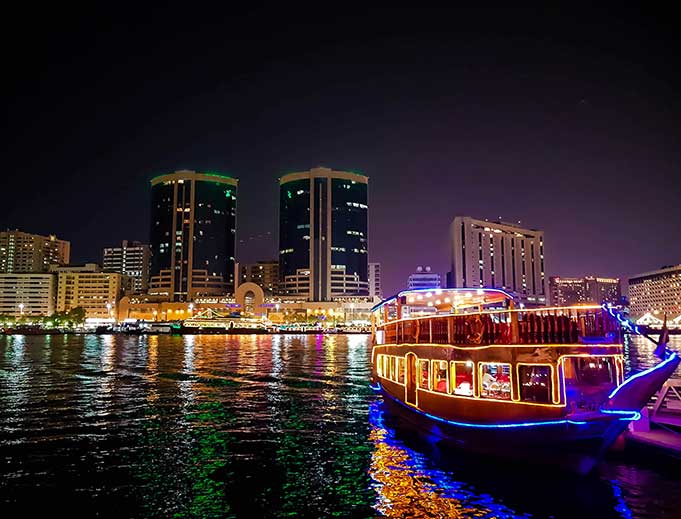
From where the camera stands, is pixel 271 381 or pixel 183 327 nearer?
pixel 271 381

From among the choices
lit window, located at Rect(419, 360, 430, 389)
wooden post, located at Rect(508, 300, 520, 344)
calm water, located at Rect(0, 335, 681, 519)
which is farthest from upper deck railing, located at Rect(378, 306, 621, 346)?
calm water, located at Rect(0, 335, 681, 519)

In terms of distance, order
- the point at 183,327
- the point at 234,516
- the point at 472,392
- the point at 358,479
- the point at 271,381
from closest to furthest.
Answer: the point at 234,516, the point at 358,479, the point at 472,392, the point at 271,381, the point at 183,327

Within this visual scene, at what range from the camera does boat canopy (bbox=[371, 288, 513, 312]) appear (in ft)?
84.8

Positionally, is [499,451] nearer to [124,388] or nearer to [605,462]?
[605,462]

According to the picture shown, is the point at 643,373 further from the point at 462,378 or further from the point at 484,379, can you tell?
the point at 462,378

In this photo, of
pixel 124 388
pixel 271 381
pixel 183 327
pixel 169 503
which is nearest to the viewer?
pixel 169 503

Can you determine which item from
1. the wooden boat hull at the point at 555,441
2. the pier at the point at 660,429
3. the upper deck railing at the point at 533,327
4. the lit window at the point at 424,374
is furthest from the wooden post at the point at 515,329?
the pier at the point at 660,429

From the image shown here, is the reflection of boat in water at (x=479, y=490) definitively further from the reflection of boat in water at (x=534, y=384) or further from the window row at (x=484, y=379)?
the window row at (x=484, y=379)

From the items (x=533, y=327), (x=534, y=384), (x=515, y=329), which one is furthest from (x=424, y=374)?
(x=533, y=327)

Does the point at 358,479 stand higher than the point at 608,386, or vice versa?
the point at 608,386

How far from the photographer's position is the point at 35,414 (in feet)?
91.9

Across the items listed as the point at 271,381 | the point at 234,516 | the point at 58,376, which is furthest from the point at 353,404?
the point at 58,376

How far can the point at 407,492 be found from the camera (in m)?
15.8

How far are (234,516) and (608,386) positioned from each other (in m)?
12.3
